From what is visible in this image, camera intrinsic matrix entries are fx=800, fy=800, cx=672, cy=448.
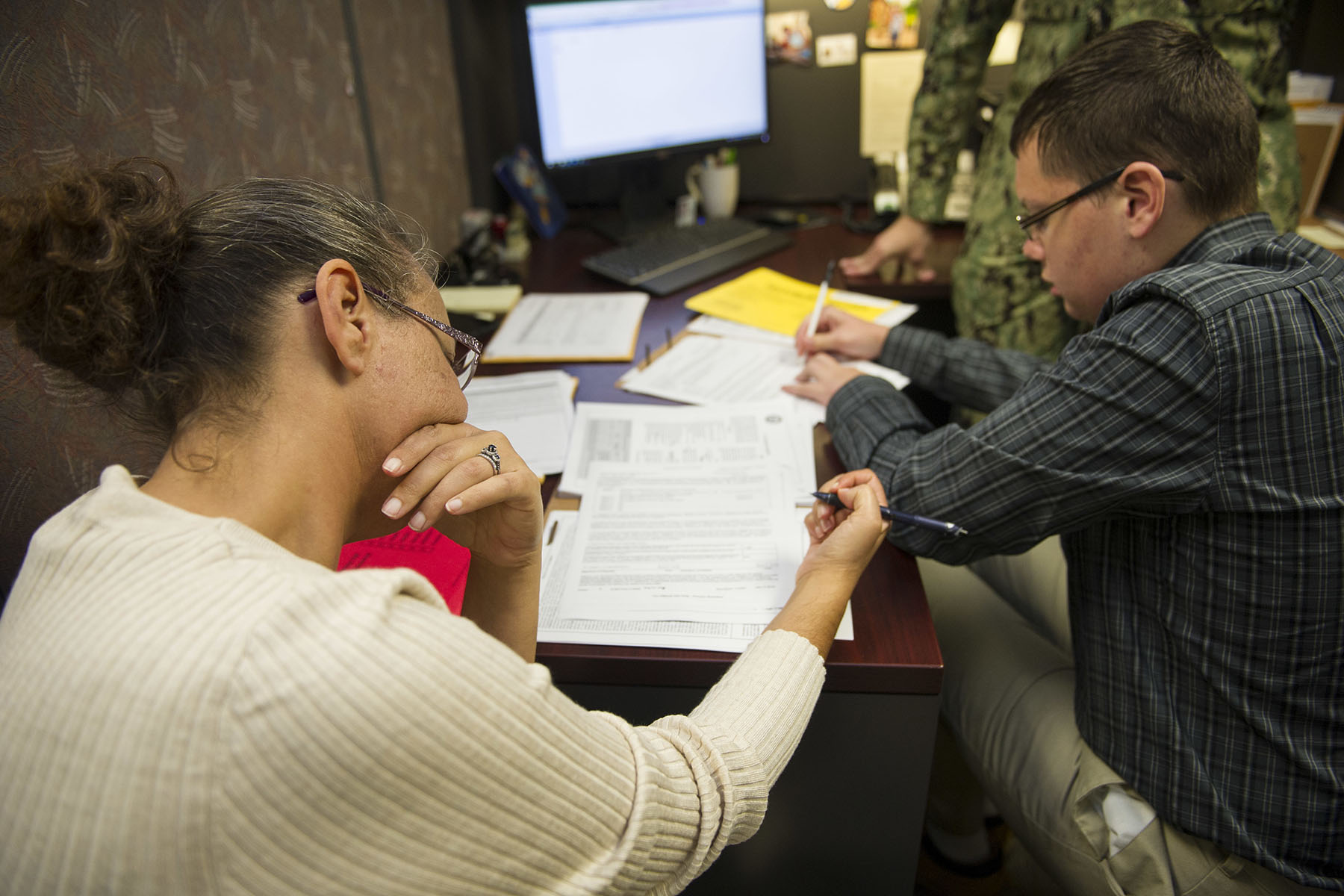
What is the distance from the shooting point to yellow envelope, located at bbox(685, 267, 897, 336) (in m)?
1.42

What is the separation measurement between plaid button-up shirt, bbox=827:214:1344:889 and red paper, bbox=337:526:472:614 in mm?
482

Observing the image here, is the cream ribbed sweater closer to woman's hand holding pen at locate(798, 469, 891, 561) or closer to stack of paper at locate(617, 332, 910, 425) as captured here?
woman's hand holding pen at locate(798, 469, 891, 561)

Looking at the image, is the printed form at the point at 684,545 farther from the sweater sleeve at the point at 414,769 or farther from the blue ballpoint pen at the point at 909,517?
the sweater sleeve at the point at 414,769

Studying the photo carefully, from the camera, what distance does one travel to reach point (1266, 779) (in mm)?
791

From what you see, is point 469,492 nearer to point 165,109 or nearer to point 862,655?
point 862,655

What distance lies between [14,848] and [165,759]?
0.33 ft

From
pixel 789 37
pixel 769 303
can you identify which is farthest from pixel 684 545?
pixel 789 37

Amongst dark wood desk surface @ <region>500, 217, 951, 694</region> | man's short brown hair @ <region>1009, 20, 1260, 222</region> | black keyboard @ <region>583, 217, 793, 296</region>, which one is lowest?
dark wood desk surface @ <region>500, 217, 951, 694</region>

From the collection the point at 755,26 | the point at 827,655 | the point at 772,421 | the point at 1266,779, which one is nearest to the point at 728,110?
the point at 755,26

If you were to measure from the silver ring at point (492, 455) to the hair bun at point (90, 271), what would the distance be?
0.26m

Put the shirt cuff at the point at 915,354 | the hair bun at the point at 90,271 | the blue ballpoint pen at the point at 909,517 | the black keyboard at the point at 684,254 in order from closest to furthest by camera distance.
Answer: the hair bun at the point at 90,271, the blue ballpoint pen at the point at 909,517, the shirt cuff at the point at 915,354, the black keyboard at the point at 684,254

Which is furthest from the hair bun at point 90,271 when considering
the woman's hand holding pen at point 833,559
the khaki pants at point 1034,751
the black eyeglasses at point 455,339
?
the khaki pants at point 1034,751

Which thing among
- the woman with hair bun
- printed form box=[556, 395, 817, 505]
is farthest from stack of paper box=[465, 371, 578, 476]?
the woman with hair bun

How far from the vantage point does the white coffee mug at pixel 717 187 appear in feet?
6.30
